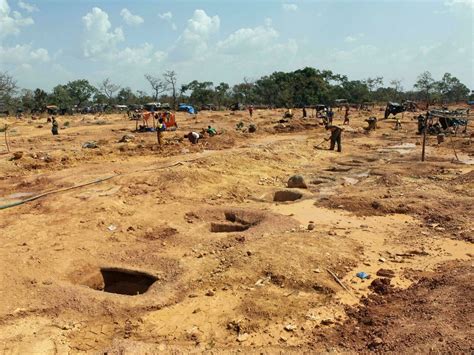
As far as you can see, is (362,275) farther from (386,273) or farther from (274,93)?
(274,93)

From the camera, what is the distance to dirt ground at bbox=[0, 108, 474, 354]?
490 centimetres

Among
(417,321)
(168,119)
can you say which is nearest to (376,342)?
(417,321)

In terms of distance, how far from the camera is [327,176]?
531 inches

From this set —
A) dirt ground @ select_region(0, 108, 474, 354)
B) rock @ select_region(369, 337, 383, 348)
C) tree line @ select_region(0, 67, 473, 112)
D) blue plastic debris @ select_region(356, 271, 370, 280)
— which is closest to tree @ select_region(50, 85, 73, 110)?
tree line @ select_region(0, 67, 473, 112)

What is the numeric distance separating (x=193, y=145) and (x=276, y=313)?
1353cm

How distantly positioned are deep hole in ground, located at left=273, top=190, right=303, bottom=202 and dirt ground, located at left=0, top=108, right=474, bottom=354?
0.04 m

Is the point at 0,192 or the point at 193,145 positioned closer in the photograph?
the point at 0,192

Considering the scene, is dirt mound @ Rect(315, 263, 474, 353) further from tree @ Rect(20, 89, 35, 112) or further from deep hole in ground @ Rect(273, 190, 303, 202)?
tree @ Rect(20, 89, 35, 112)

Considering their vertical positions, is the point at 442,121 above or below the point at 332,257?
above

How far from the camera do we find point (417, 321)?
4.72 m

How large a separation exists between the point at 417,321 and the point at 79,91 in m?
59.3

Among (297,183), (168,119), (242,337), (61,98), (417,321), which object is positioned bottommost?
(242,337)

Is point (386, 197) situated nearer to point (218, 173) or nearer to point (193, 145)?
point (218, 173)

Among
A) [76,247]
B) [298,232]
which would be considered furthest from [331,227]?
[76,247]
